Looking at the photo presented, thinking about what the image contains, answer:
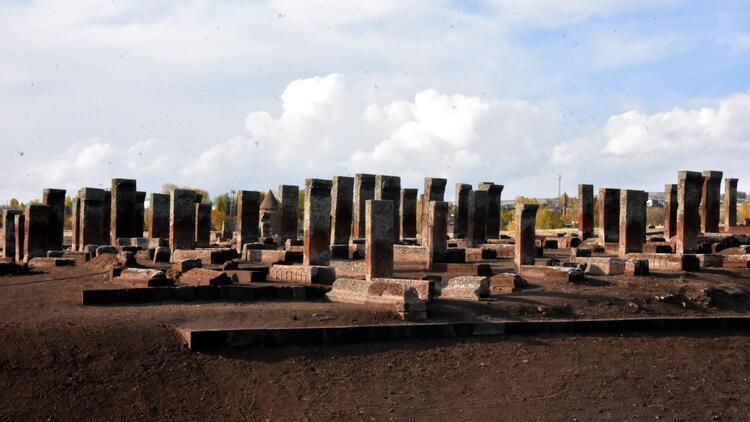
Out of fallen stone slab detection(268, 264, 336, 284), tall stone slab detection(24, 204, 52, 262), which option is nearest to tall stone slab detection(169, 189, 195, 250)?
tall stone slab detection(24, 204, 52, 262)

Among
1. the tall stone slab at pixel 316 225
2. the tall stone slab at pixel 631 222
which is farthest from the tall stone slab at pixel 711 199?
the tall stone slab at pixel 316 225

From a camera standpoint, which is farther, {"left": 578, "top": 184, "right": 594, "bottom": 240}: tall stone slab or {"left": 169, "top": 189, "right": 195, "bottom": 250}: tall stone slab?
{"left": 578, "top": 184, "right": 594, "bottom": 240}: tall stone slab

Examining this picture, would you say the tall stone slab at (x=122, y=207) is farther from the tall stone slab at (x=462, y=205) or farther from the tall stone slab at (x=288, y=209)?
the tall stone slab at (x=462, y=205)

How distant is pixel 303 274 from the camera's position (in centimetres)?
1675

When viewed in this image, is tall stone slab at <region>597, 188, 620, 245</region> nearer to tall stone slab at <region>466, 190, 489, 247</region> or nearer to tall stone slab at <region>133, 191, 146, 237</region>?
tall stone slab at <region>466, 190, 489, 247</region>

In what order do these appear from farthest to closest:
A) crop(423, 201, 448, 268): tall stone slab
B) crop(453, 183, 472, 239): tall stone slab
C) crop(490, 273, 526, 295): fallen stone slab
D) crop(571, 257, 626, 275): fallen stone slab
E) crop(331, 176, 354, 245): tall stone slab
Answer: crop(453, 183, 472, 239): tall stone slab, crop(331, 176, 354, 245): tall stone slab, crop(423, 201, 448, 268): tall stone slab, crop(571, 257, 626, 275): fallen stone slab, crop(490, 273, 526, 295): fallen stone slab

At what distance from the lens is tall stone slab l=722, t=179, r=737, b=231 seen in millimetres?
33125

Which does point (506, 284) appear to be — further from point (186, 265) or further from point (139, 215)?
point (139, 215)

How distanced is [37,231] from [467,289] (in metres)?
13.5

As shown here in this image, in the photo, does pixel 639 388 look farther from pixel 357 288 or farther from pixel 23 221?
pixel 23 221

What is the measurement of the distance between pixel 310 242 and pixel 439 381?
8.19m

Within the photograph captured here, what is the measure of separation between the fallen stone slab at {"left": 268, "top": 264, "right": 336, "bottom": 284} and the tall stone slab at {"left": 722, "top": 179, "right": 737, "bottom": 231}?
2197 cm

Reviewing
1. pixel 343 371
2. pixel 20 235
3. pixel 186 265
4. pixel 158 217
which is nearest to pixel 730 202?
pixel 158 217

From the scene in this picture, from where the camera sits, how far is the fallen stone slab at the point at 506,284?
51.4ft
